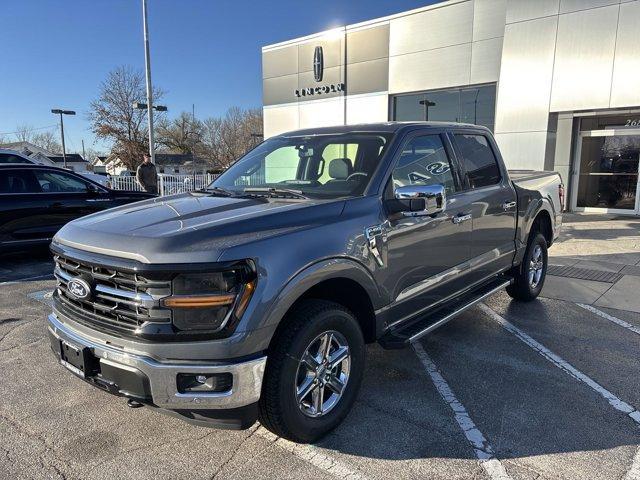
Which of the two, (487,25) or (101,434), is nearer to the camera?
(101,434)

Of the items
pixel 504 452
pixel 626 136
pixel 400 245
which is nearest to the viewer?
pixel 504 452

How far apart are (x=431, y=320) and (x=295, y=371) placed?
4.79 feet

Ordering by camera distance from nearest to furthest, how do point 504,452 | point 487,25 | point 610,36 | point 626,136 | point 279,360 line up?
1. point 279,360
2. point 504,452
3. point 610,36
4. point 626,136
5. point 487,25

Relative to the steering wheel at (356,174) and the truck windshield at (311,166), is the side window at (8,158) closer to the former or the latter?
the truck windshield at (311,166)

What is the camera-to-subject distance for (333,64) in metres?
17.7

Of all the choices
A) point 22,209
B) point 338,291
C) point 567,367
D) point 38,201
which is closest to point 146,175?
point 38,201

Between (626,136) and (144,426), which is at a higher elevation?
(626,136)

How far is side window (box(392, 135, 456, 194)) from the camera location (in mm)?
3641

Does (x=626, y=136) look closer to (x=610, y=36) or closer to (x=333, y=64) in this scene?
(x=610, y=36)

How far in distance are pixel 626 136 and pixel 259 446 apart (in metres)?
13.4

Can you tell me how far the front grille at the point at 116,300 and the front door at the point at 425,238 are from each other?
148 centimetres

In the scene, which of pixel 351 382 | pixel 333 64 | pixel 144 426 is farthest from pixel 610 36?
pixel 144 426

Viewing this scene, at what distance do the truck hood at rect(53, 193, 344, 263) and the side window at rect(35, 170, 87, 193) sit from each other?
18.0 feet

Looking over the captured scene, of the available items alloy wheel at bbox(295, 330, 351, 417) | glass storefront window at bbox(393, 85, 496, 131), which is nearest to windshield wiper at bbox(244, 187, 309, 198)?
alloy wheel at bbox(295, 330, 351, 417)
